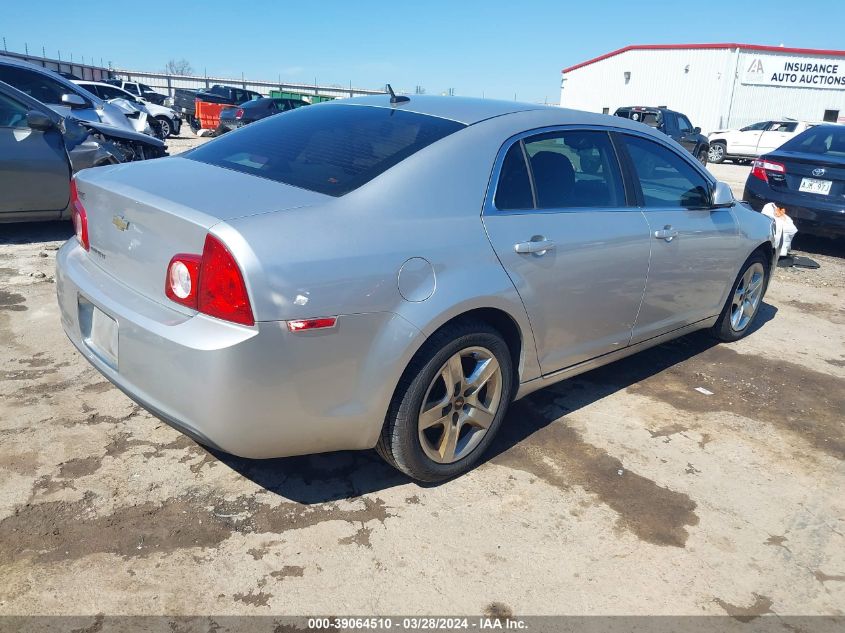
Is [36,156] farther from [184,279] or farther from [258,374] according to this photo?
[258,374]

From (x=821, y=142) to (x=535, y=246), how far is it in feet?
22.7

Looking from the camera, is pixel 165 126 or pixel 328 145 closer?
pixel 328 145

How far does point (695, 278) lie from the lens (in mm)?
4121

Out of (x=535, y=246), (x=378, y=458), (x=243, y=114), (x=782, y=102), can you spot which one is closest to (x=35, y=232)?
(x=378, y=458)

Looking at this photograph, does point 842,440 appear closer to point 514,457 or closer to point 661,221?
point 661,221

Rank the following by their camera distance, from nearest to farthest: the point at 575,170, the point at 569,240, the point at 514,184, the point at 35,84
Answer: the point at 514,184, the point at 569,240, the point at 575,170, the point at 35,84

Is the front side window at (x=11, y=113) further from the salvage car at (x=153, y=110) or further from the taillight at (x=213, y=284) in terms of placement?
the salvage car at (x=153, y=110)

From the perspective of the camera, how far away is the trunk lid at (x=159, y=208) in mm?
2350

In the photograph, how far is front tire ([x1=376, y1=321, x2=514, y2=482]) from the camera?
265cm

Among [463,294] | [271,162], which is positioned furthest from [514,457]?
[271,162]

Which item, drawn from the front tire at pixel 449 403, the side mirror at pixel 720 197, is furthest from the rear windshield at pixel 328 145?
the side mirror at pixel 720 197

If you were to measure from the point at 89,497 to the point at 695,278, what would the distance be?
345cm

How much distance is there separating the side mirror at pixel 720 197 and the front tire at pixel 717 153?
2103cm

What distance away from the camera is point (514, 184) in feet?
9.89
